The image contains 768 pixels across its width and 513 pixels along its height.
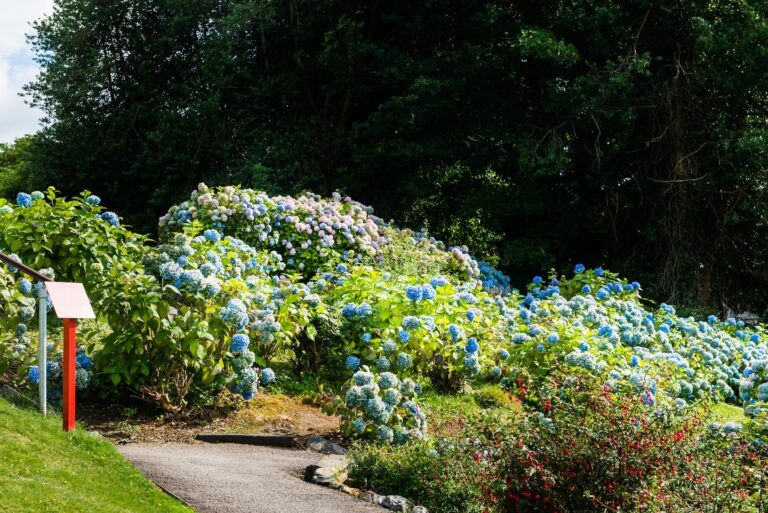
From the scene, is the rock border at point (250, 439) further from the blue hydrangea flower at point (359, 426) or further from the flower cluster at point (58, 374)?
the flower cluster at point (58, 374)

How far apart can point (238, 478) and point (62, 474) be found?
0.93 m

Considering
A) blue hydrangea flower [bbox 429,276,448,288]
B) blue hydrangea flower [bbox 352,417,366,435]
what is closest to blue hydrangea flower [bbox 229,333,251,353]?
blue hydrangea flower [bbox 352,417,366,435]

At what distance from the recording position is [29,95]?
55.2 ft

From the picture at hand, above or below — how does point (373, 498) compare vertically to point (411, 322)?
below

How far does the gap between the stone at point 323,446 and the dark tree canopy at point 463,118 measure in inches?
308

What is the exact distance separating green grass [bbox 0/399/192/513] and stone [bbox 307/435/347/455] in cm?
131

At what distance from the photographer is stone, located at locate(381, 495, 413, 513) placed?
171 inches

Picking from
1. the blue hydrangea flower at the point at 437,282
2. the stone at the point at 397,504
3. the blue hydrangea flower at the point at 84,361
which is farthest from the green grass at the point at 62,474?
the blue hydrangea flower at the point at 437,282

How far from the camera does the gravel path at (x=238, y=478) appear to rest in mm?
4188

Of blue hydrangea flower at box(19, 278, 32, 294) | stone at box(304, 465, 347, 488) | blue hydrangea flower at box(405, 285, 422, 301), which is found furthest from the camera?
blue hydrangea flower at box(405, 285, 422, 301)

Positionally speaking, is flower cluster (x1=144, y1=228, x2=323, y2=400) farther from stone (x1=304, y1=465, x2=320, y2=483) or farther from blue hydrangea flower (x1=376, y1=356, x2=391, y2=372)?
stone (x1=304, y1=465, x2=320, y2=483)

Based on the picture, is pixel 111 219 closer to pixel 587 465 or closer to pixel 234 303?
pixel 234 303

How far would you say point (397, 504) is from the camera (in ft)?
14.4

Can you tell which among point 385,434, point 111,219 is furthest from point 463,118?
point 385,434
